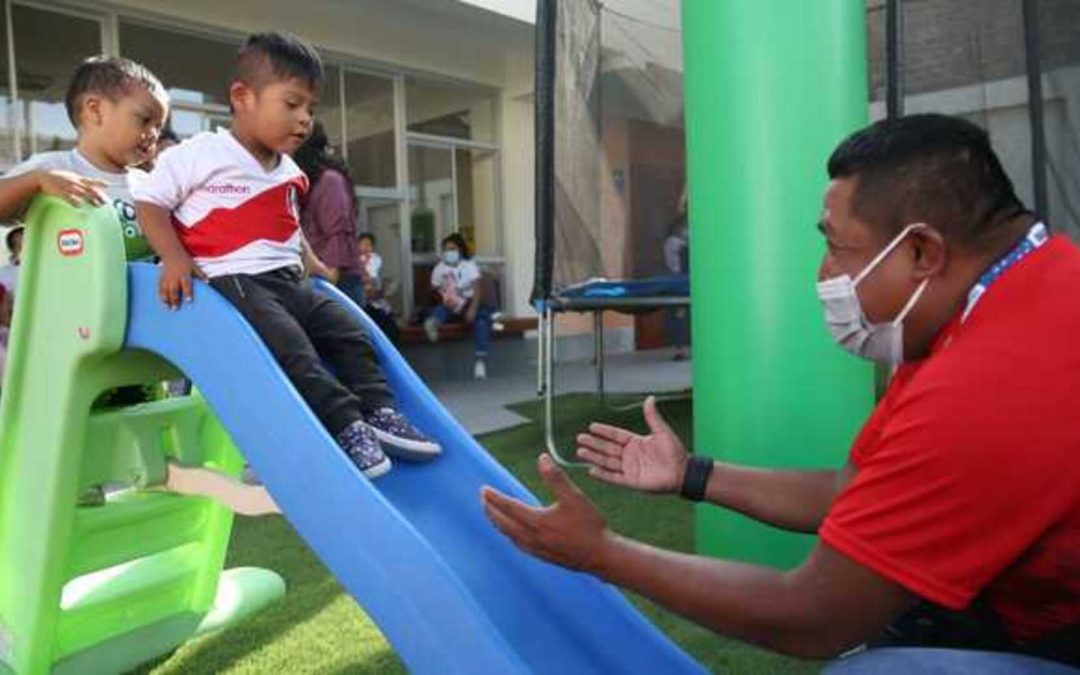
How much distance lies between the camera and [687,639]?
2.39 m

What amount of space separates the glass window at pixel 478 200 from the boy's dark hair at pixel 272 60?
27.4 ft

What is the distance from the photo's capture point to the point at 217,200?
201 cm

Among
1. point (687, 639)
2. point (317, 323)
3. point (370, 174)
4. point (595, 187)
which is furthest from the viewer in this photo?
point (370, 174)

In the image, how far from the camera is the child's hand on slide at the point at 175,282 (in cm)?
185

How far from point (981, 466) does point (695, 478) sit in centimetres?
68

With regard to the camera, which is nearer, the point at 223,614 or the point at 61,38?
the point at 223,614

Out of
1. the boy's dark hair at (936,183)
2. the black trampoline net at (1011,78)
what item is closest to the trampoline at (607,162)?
the black trampoline net at (1011,78)

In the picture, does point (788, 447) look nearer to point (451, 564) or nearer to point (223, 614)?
point (451, 564)

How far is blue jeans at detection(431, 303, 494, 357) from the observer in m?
8.98

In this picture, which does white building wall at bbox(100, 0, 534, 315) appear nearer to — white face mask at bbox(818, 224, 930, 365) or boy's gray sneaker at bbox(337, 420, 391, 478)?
boy's gray sneaker at bbox(337, 420, 391, 478)

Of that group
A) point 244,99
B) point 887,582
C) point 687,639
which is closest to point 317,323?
point 244,99

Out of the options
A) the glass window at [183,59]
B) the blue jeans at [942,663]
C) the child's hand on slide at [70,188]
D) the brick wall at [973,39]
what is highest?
the glass window at [183,59]

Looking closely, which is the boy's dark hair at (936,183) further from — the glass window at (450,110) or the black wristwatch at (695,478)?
the glass window at (450,110)

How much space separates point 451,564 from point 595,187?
3.03 meters
